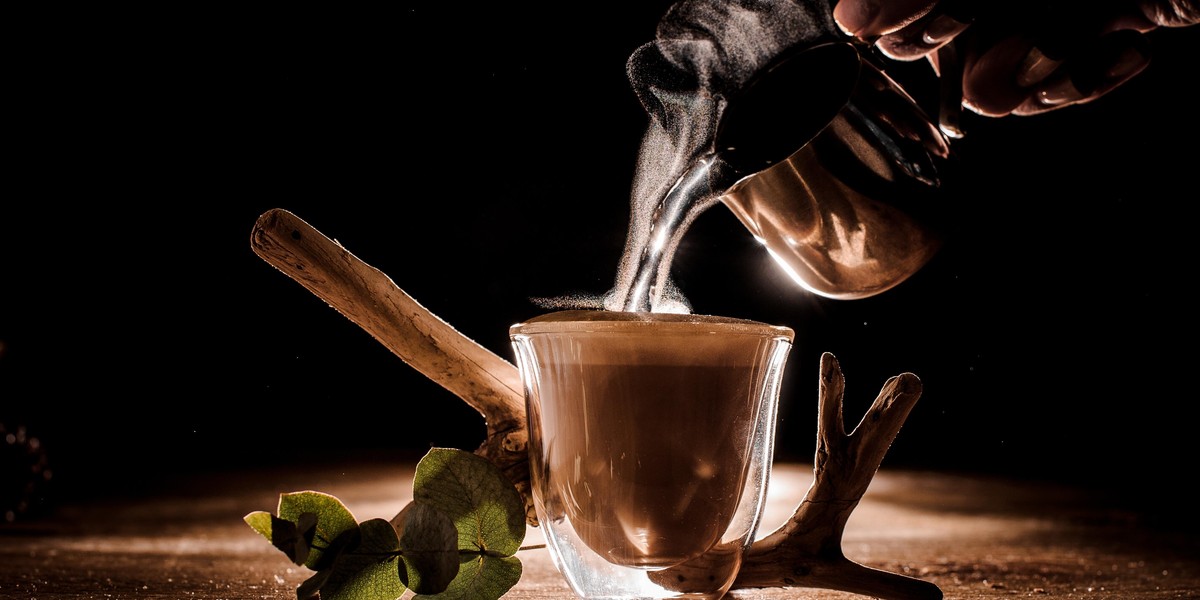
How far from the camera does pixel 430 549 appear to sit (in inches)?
21.0

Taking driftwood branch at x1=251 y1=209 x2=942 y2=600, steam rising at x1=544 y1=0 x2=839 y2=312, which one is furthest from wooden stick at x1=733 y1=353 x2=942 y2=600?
steam rising at x1=544 y1=0 x2=839 y2=312

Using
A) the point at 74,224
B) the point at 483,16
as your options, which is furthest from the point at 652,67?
the point at 74,224

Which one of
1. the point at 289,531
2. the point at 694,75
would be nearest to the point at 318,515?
the point at 289,531

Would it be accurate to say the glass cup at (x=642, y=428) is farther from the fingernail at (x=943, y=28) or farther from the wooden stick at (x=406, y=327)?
the fingernail at (x=943, y=28)

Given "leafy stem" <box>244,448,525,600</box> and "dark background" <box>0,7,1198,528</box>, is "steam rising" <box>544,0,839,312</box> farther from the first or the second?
"dark background" <box>0,7,1198,528</box>

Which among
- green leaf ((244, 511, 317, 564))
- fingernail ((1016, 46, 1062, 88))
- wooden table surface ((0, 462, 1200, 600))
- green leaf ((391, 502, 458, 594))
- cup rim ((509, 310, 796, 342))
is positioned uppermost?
fingernail ((1016, 46, 1062, 88))

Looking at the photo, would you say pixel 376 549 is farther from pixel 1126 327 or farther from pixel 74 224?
pixel 1126 327

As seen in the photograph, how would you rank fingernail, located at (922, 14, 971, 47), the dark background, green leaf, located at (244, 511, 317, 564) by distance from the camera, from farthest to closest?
the dark background
fingernail, located at (922, 14, 971, 47)
green leaf, located at (244, 511, 317, 564)

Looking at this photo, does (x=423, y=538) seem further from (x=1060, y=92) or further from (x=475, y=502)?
(x=1060, y=92)

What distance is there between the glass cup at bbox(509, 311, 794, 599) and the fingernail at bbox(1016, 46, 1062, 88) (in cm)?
39

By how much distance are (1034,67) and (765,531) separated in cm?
64

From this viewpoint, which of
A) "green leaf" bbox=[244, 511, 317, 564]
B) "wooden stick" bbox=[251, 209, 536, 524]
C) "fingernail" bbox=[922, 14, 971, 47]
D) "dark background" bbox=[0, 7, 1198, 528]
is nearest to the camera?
"green leaf" bbox=[244, 511, 317, 564]

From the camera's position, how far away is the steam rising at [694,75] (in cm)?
69

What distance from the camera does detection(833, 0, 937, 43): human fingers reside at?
689 mm
